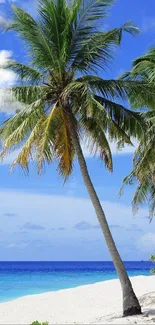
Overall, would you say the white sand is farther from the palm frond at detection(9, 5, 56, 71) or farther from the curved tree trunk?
the palm frond at detection(9, 5, 56, 71)

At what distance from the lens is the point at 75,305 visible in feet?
79.5

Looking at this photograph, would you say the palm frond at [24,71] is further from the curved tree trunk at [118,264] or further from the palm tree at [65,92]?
the curved tree trunk at [118,264]

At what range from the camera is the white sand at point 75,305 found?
20.0m

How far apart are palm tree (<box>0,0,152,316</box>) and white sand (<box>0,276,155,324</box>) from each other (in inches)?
193

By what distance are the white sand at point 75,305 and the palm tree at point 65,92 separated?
4911mm

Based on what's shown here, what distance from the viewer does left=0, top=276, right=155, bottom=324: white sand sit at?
65.6 feet

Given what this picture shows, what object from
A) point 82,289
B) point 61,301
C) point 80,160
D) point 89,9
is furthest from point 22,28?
point 82,289

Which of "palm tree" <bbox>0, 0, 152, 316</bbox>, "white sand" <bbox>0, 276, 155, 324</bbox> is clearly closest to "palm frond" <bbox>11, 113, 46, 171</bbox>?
"palm tree" <bbox>0, 0, 152, 316</bbox>

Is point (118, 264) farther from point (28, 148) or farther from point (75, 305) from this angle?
point (75, 305)

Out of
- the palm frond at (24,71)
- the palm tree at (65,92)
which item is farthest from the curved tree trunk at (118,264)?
the palm frond at (24,71)

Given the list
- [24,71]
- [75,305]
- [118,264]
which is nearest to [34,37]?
[24,71]

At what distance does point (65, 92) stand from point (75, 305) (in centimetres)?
1223

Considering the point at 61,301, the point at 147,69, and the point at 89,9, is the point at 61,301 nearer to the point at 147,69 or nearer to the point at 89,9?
the point at 147,69

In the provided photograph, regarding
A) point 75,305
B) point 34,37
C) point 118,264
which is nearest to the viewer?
point 118,264
